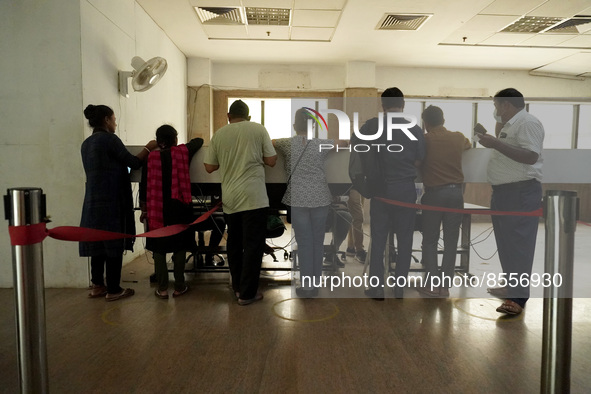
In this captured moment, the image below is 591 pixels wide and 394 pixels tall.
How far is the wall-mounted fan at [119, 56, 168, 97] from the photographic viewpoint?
3.70m

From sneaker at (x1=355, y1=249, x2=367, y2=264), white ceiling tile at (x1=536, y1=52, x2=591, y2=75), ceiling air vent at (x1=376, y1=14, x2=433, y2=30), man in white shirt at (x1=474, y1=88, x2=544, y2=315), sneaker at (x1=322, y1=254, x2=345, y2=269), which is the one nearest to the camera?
man in white shirt at (x1=474, y1=88, x2=544, y2=315)

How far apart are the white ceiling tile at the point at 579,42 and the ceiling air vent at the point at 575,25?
249 mm

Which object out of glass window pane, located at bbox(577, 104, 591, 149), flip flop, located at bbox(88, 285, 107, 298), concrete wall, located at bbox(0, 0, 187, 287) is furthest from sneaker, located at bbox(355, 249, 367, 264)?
glass window pane, located at bbox(577, 104, 591, 149)

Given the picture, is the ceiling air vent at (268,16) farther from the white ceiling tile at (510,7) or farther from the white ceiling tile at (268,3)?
the white ceiling tile at (510,7)

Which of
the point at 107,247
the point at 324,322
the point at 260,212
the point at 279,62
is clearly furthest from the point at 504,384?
the point at 279,62

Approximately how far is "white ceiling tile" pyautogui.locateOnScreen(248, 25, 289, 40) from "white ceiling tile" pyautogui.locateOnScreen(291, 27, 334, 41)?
0.11 meters

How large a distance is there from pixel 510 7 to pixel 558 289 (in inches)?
180

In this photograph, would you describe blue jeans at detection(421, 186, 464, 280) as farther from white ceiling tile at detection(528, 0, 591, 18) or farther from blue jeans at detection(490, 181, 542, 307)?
white ceiling tile at detection(528, 0, 591, 18)

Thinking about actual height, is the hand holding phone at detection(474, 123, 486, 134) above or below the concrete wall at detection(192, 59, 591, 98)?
below

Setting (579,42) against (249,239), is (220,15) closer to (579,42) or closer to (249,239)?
(249,239)

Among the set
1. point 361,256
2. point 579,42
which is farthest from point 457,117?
point 579,42

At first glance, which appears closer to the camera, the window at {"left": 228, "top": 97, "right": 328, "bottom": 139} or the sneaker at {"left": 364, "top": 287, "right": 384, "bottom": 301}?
the sneaker at {"left": 364, "top": 287, "right": 384, "bottom": 301}

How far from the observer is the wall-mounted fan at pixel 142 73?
3.70 meters

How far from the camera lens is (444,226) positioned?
2955 millimetres
